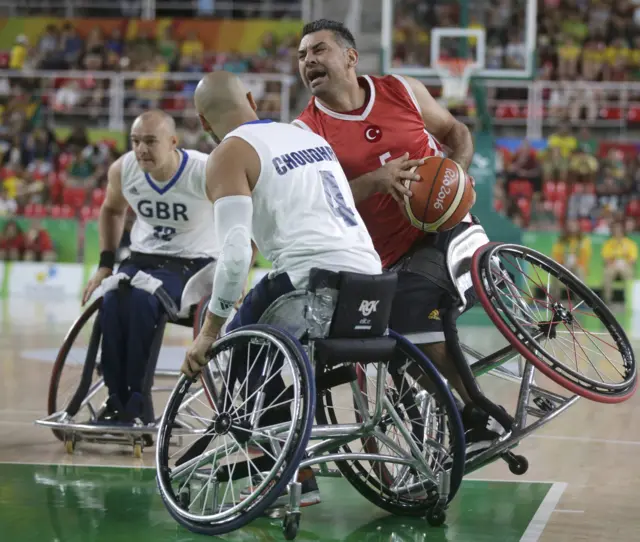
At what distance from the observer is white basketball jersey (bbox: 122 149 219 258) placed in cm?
718

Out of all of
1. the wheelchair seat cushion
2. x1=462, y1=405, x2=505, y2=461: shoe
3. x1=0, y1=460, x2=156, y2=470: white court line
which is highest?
the wheelchair seat cushion

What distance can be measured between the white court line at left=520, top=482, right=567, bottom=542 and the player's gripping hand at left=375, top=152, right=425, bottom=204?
155 cm

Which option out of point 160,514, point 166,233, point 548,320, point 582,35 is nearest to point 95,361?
point 166,233

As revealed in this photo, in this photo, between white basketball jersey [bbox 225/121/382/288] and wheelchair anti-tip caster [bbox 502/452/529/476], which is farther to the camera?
wheelchair anti-tip caster [bbox 502/452/529/476]

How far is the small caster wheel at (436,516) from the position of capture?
16.4 ft

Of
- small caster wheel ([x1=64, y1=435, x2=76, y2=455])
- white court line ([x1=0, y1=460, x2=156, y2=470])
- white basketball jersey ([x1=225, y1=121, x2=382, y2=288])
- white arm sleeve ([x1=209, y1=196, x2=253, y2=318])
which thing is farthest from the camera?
small caster wheel ([x1=64, y1=435, x2=76, y2=455])

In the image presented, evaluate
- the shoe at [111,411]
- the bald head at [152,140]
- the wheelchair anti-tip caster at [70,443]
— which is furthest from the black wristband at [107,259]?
the wheelchair anti-tip caster at [70,443]

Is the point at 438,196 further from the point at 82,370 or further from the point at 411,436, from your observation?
the point at 82,370

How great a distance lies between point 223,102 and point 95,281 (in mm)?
2253

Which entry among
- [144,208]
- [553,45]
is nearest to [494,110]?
[553,45]

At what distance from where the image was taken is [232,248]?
4520 mm

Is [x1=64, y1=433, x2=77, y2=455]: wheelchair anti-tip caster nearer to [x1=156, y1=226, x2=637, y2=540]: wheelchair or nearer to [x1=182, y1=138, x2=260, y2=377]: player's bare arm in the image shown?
[x1=156, y1=226, x2=637, y2=540]: wheelchair

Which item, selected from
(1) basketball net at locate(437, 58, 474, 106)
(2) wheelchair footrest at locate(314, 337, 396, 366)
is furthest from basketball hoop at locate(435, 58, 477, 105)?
(2) wheelchair footrest at locate(314, 337, 396, 366)

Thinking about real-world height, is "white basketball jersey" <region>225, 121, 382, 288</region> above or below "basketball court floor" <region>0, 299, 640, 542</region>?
above
